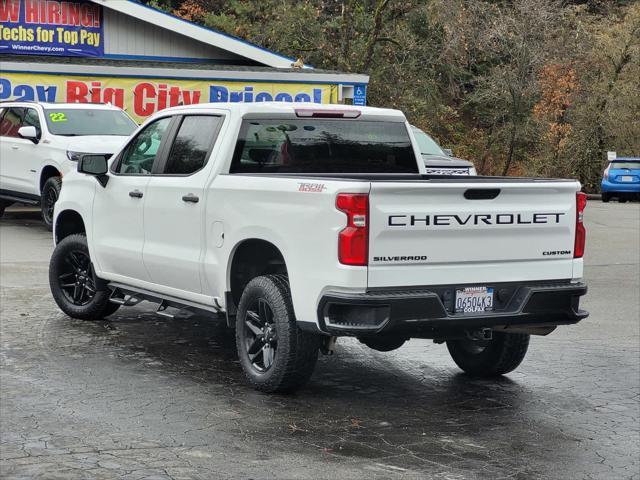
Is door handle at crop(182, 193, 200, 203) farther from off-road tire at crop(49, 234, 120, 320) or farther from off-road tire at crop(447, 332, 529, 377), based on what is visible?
off-road tire at crop(447, 332, 529, 377)

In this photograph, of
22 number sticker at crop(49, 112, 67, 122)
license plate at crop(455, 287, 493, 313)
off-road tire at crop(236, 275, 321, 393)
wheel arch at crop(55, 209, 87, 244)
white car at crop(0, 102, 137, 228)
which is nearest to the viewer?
license plate at crop(455, 287, 493, 313)

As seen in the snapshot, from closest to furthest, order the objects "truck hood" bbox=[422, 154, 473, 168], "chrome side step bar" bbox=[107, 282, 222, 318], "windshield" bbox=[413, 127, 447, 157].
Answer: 1. "chrome side step bar" bbox=[107, 282, 222, 318]
2. "truck hood" bbox=[422, 154, 473, 168]
3. "windshield" bbox=[413, 127, 447, 157]

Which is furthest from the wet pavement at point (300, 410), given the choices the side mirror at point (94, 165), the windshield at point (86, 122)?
the windshield at point (86, 122)

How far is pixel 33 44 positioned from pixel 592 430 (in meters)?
21.6

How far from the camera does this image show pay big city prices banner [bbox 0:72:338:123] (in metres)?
24.2

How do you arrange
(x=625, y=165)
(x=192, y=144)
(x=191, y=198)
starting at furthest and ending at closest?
(x=625, y=165), (x=192, y=144), (x=191, y=198)

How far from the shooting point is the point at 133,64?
2559cm

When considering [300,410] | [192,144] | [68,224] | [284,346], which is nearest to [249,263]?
[284,346]

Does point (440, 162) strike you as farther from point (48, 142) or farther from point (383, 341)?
point (383, 341)

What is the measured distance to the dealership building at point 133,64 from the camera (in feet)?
80.3

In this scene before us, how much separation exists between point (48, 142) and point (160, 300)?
10.1m

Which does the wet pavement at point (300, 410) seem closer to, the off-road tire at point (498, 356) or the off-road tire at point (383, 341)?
the off-road tire at point (498, 356)

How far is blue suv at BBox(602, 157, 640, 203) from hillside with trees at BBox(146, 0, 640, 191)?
283 inches

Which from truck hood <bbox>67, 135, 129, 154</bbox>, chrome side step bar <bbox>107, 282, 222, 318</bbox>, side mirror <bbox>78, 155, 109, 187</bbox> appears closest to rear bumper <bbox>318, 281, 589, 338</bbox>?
chrome side step bar <bbox>107, 282, 222, 318</bbox>
